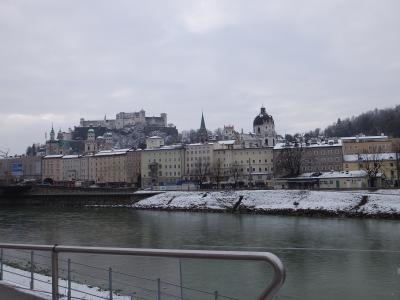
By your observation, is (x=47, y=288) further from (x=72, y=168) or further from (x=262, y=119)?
(x=72, y=168)

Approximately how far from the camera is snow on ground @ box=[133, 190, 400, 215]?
161ft

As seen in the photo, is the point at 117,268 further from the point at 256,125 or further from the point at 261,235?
the point at 256,125

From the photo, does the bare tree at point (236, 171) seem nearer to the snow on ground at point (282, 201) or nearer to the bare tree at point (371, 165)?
the bare tree at point (371, 165)

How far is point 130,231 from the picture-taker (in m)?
33.8

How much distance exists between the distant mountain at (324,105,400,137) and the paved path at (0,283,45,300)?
434 ft

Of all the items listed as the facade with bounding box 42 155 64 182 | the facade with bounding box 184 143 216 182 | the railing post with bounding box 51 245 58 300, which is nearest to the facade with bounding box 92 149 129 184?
the facade with bounding box 42 155 64 182

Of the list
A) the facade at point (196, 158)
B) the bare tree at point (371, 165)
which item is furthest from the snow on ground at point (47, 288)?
the facade at point (196, 158)

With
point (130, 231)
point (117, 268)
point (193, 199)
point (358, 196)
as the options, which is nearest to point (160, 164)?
point (193, 199)

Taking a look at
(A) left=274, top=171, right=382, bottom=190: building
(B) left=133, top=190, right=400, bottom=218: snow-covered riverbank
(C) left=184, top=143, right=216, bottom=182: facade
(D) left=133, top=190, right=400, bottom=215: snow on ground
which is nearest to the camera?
(B) left=133, top=190, right=400, bottom=218: snow-covered riverbank

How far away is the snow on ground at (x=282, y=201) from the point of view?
49.2m

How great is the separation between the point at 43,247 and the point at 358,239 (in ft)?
80.9

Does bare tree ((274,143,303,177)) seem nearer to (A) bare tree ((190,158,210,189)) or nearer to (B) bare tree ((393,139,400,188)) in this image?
(A) bare tree ((190,158,210,189))

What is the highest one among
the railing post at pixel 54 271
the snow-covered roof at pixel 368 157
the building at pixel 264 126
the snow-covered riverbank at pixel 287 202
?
the building at pixel 264 126

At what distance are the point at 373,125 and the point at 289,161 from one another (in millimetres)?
53775
